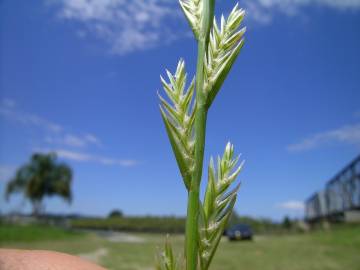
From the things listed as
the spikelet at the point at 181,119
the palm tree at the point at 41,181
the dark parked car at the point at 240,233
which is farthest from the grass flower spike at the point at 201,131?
the palm tree at the point at 41,181

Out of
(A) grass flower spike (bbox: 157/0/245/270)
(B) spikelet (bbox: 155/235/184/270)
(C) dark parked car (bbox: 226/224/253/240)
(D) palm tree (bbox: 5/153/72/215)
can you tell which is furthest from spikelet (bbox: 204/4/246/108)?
(D) palm tree (bbox: 5/153/72/215)

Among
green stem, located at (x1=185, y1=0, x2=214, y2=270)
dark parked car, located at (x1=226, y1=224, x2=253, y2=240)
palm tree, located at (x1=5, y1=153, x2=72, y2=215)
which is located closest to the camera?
green stem, located at (x1=185, y1=0, x2=214, y2=270)

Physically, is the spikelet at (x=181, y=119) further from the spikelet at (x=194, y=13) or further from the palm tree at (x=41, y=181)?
the palm tree at (x=41, y=181)

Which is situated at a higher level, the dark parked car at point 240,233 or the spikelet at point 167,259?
the dark parked car at point 240,233

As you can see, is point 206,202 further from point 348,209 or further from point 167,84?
point 348,209

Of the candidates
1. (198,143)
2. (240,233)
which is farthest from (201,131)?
(240,233)

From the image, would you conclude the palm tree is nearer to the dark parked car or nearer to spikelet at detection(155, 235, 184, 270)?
the dark parked car
